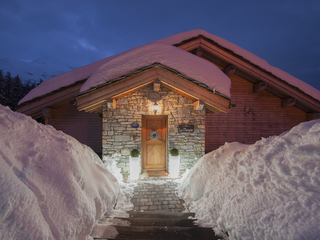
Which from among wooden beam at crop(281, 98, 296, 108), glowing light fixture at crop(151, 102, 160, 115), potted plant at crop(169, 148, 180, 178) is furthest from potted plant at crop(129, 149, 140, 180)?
wooden beam at crop(281, 98, 296, 108)

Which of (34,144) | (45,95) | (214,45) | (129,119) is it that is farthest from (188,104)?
(45,95)

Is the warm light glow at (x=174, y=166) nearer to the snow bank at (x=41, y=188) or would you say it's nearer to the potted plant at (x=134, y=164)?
the potted plant at (x=134, y=164)

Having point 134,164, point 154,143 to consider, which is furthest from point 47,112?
point 154,143

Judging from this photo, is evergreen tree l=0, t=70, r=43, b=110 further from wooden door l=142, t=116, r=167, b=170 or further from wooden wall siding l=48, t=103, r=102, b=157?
wooden door l=142, t=116, r=167, b=170

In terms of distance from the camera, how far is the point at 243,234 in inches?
81.7

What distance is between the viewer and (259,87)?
24.4 feet

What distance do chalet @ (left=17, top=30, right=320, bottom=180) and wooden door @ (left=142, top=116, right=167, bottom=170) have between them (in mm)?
41

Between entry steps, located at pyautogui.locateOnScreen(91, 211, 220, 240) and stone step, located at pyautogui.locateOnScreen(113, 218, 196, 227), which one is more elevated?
entry steps, located at pyautogui.locateOnScreen(91, 211, 220, 240)

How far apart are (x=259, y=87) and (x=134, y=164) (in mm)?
6978

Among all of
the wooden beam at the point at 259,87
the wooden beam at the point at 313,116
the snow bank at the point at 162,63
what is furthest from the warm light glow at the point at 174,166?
the wooden beam at the point at 313,116

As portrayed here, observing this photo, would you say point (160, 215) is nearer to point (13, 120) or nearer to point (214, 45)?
point (13, 120)

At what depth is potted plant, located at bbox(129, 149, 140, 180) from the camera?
18.0 ft

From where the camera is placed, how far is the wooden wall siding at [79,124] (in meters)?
7.45

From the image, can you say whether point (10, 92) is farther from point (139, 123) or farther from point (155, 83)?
point (155, 83)
